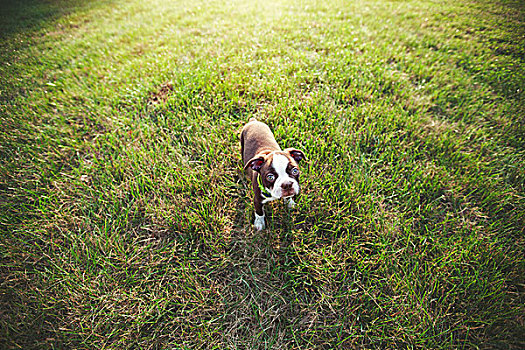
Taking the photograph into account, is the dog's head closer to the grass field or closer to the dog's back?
the dog's back

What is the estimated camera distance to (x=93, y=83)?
4.64 metres

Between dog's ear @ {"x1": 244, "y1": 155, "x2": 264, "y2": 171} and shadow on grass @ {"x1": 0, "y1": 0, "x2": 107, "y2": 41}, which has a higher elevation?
shadow on grass @ {"x1": 0, "y1": 0, "x2": 107, "y2": 41}

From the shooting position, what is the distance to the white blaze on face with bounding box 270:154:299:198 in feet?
6.76

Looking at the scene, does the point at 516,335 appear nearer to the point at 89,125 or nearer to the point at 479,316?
the point at 479,316

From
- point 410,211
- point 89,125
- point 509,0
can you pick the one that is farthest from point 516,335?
point 509,0

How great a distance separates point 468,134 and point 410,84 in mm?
1520

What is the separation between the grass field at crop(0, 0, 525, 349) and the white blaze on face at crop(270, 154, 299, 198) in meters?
0.72

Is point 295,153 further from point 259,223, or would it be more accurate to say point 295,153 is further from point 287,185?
point 259,223

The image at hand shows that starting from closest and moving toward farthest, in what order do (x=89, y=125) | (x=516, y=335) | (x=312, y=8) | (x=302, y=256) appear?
1. (x=516, y=335)
2. (x=302, y=256)
3. (x=89, y=125)
4. (x=312, y=8)

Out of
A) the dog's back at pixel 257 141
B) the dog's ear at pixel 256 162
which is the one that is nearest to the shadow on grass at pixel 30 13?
the dog's back at pixel 257 141

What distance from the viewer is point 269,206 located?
2801mm

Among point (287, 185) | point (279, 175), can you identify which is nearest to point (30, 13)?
point (279, 175)

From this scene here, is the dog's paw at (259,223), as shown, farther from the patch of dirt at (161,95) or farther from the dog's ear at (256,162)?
the patch of dirt at (161,95)

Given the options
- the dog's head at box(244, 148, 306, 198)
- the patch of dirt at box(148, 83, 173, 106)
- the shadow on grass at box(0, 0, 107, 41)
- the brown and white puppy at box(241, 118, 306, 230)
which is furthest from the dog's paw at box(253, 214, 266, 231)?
the shadow on grass at box(0, 0, 107, 41)
